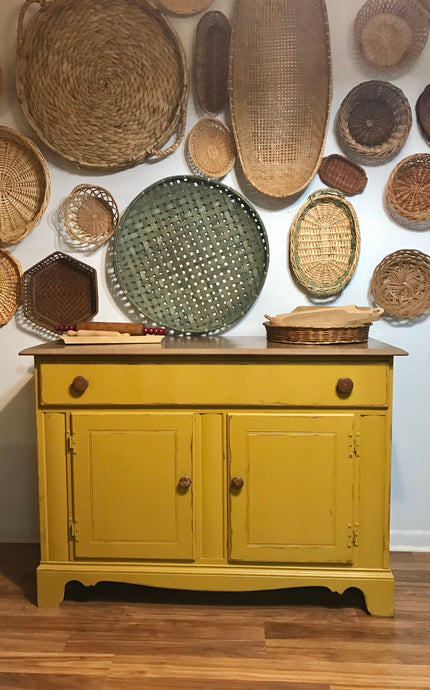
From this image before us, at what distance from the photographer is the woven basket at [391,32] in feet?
7.47

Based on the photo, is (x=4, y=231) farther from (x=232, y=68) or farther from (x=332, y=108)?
(x=332, y=108)

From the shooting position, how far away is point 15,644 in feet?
5.96

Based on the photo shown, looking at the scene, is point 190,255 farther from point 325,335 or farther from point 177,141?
point 325,335

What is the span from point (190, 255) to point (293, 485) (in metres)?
0.99

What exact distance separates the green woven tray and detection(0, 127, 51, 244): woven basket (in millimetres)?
352

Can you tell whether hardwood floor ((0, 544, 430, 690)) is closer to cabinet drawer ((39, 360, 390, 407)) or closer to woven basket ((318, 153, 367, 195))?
cabinet drawer ((39, 360, 390, 407))

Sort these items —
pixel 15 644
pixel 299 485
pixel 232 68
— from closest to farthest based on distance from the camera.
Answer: pixel 15 644 → pixel 299 485 → pixel 232 68

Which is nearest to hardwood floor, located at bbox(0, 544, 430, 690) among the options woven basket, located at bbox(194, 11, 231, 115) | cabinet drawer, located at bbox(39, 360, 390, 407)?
cabinet drawer, located at bbox(39, 360, 390, 407)

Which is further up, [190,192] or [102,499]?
[190,192]

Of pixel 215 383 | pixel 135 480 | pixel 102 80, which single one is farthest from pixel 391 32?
pixel 135 480

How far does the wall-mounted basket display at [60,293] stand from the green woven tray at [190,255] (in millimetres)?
166

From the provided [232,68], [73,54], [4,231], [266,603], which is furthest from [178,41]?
[266,603]

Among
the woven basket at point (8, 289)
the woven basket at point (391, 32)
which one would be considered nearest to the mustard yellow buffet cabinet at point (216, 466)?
the woven basket at point (8, 289)

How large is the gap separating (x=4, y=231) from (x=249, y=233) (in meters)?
0.99
